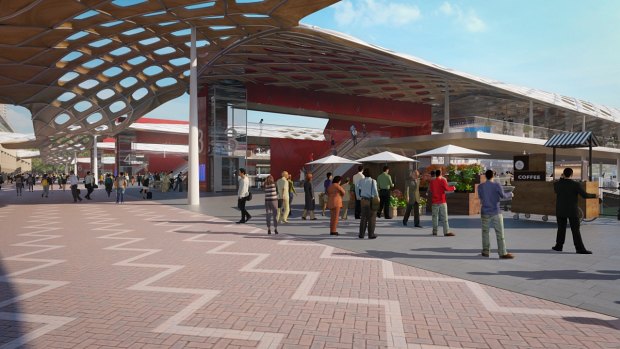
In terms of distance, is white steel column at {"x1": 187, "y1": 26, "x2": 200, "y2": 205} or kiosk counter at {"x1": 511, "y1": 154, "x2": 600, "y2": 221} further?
white steel column at {"x1": 187, "y1": 26, "x2": 200, "y2": 205}

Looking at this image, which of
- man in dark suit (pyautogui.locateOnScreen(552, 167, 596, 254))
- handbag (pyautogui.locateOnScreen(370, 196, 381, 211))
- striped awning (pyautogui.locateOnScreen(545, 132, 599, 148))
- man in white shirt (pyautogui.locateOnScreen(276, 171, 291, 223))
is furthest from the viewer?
striped awning (pyautogui.locateOnScreen(545, 132, 599, 148))

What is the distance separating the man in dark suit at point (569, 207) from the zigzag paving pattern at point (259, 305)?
11.3 ft

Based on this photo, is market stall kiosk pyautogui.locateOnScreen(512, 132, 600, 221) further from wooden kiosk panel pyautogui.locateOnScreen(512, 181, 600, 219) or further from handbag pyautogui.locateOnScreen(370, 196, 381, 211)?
handbag pyautogui.locateOnScreen(370, 196, 381, 211)

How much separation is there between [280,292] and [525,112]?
45178 mm

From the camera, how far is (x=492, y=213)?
7.09 metres

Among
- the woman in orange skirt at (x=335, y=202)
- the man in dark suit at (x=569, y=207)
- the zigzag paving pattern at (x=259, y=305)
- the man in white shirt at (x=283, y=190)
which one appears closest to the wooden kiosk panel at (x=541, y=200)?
the man in dark suit at (x=569, y=207)

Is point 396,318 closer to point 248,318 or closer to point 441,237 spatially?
point 248,318

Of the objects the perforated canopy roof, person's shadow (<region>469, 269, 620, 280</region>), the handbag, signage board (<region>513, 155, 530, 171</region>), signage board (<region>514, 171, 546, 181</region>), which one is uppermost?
the perforated canopy roof

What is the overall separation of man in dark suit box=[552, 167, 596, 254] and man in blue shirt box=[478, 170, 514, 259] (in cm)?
141

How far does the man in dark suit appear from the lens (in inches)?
290

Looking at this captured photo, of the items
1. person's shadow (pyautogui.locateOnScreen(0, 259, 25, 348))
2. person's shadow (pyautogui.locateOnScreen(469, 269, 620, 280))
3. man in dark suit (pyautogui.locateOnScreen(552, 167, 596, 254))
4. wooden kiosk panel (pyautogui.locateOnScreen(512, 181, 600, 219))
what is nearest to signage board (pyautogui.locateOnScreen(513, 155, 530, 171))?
wooden kiosk panel (pyautogui.locateOnScreen(512, 181, 600, 219))

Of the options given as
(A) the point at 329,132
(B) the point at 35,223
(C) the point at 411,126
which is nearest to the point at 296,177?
(A) the point at 329,132

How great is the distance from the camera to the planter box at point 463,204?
47.5ft

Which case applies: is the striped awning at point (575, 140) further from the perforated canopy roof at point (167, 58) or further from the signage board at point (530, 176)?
the perforated canopy roof at point (167, 58)
